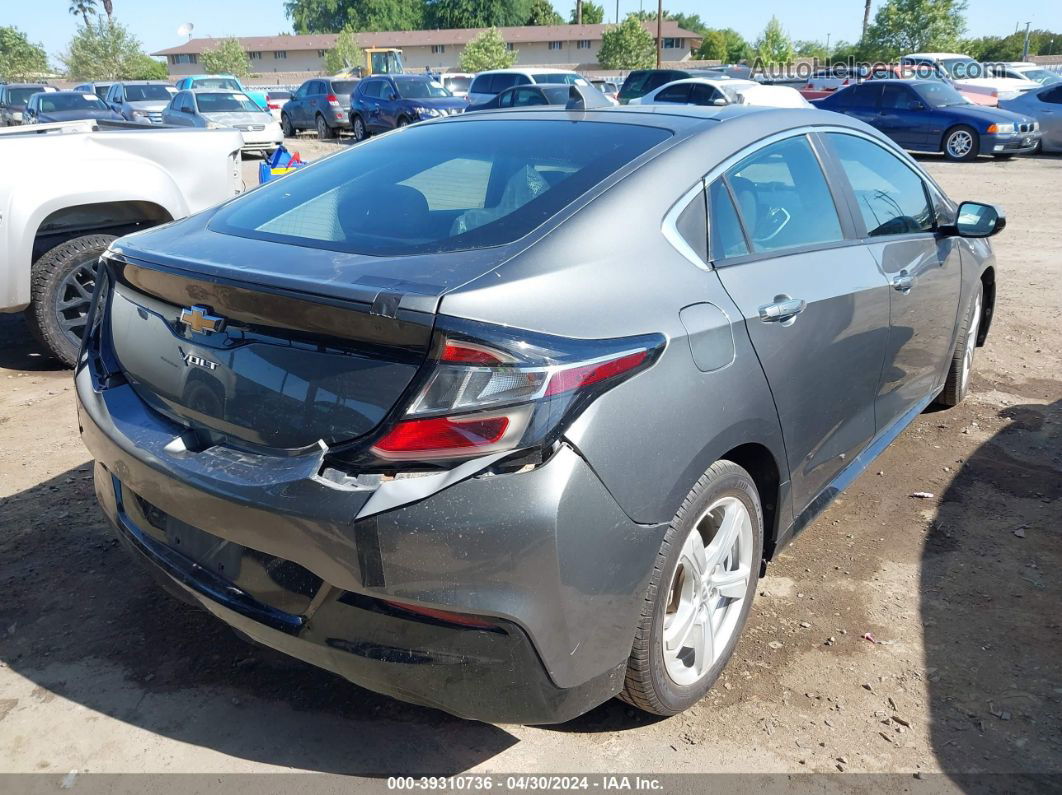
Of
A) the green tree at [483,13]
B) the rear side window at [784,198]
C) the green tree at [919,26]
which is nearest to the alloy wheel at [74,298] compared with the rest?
the rear side window at [784,198]

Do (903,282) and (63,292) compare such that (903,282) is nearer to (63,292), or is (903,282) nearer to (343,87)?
(63,292)

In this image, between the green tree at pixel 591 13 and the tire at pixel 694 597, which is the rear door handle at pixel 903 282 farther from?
the green tree at pixel 591 13

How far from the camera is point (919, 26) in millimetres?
48812

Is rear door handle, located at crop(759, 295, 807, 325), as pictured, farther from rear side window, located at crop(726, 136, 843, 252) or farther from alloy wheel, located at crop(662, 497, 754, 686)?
alloy wheel, located at crop(662, 497, 754, 686)

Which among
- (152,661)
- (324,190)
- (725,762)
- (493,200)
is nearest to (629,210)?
(493,200)

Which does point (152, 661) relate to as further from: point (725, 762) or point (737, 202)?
point (737, 202)

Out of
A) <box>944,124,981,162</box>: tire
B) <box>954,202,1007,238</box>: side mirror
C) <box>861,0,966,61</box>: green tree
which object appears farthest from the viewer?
<box>861,0,966,61</box>: green tree

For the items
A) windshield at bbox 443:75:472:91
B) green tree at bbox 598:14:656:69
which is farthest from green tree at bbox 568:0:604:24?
windshield at bbox 443:75:472:91

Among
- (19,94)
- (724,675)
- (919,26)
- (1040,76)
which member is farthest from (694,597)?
(919,26)

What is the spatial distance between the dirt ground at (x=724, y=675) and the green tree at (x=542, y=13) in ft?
309

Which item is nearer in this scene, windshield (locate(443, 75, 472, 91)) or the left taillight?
the left taillight

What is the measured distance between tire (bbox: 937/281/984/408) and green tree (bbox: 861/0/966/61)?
50.7m

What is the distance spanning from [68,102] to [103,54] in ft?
149

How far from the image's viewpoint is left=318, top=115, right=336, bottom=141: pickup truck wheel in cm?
2620
